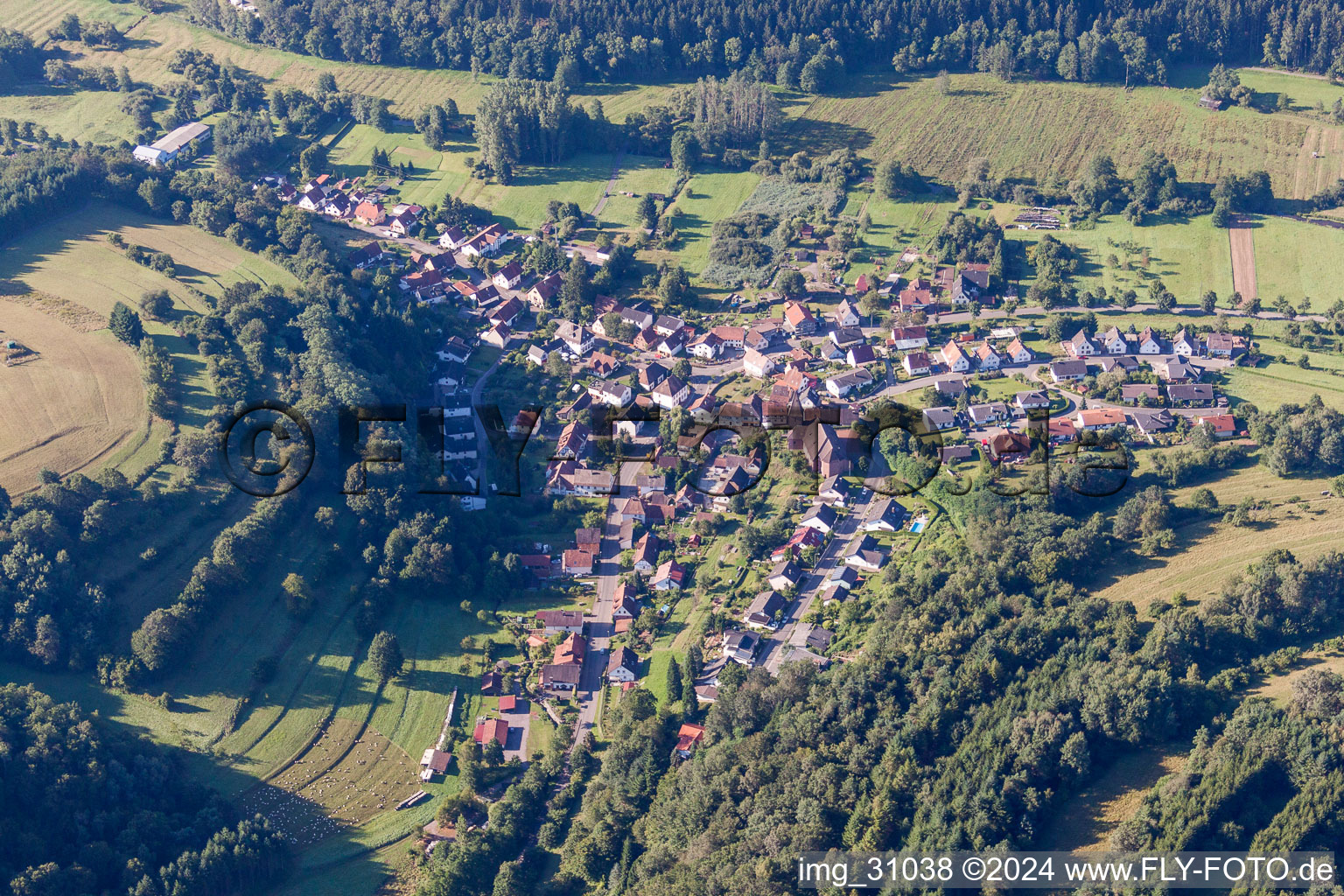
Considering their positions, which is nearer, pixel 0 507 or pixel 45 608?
pixel 45 608

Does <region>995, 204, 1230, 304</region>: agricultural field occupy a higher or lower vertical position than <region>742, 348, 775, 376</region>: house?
higher

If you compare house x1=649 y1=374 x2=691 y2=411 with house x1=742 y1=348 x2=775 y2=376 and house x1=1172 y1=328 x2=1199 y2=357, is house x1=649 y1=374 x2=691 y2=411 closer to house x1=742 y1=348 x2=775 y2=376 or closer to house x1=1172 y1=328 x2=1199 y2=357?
house x1=742 y1=348 x2=775 y2=376

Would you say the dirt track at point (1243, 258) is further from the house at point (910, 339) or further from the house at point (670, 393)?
the house at point (670, 393)

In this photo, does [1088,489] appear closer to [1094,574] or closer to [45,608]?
[1094,574]

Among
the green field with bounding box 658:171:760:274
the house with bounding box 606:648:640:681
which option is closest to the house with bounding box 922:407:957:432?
the house with bounding box 606:648:640:681

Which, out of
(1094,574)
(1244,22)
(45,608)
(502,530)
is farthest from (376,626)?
(1244,22)
